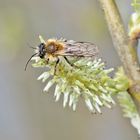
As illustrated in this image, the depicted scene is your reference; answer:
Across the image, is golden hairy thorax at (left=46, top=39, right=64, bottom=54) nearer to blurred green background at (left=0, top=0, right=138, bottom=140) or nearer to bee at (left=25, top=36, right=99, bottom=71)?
bee at (left=25, top=36, right=99, bottom=71)

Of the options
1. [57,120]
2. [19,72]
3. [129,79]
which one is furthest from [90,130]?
[129,79]

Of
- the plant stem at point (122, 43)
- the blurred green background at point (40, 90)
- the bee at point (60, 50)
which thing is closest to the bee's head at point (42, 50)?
the bee at point (60, 50)

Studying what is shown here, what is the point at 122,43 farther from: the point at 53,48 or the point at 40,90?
the point at 40,90

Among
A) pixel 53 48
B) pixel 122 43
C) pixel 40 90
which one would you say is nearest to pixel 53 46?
pixel 53 48

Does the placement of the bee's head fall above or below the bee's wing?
above

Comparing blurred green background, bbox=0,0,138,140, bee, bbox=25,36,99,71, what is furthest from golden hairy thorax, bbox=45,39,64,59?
blurred green background, bbox=0,0,138,140

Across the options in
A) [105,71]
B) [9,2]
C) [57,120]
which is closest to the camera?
[105,71]

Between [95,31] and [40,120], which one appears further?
[40,120]

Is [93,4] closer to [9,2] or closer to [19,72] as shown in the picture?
[9,2]
